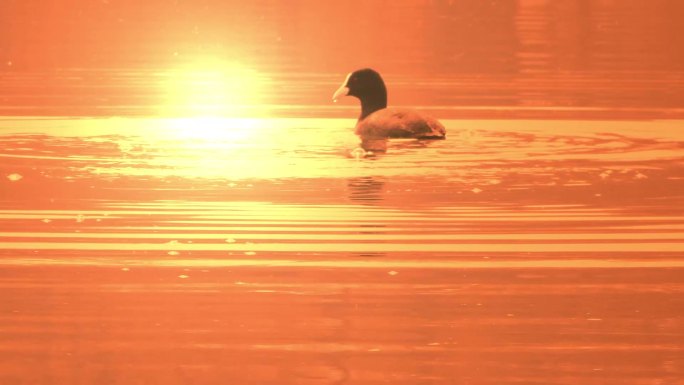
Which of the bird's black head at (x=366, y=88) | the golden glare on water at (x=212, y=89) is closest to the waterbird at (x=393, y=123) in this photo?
the bird's black head at (x=366, y=88)

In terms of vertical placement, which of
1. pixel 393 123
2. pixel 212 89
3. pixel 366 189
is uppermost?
pixel 366 189

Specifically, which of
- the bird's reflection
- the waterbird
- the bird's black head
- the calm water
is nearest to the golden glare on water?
the calm water

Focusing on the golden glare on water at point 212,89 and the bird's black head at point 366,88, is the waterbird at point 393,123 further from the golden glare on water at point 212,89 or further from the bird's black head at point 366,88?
the golden glare on water at point 212,89

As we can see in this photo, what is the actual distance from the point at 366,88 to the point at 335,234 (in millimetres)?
8655

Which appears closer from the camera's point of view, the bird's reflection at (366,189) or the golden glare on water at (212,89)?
the bird's reflection at (366,189)

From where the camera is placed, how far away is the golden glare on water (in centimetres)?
2123

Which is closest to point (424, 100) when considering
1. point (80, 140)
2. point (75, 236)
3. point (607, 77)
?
point (607, 77)

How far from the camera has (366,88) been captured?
20.0 meters

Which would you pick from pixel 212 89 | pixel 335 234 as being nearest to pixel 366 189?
pixel 335 234

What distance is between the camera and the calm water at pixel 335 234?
26.1ft

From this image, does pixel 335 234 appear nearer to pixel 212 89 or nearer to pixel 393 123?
pixel 393 123

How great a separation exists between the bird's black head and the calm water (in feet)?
1.82

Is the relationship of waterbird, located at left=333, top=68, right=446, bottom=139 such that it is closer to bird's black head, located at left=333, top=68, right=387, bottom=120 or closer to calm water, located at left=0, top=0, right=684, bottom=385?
bird's black head, located at left=333, top=68, right=387, bottom=120

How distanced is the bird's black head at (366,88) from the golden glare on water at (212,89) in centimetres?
104
